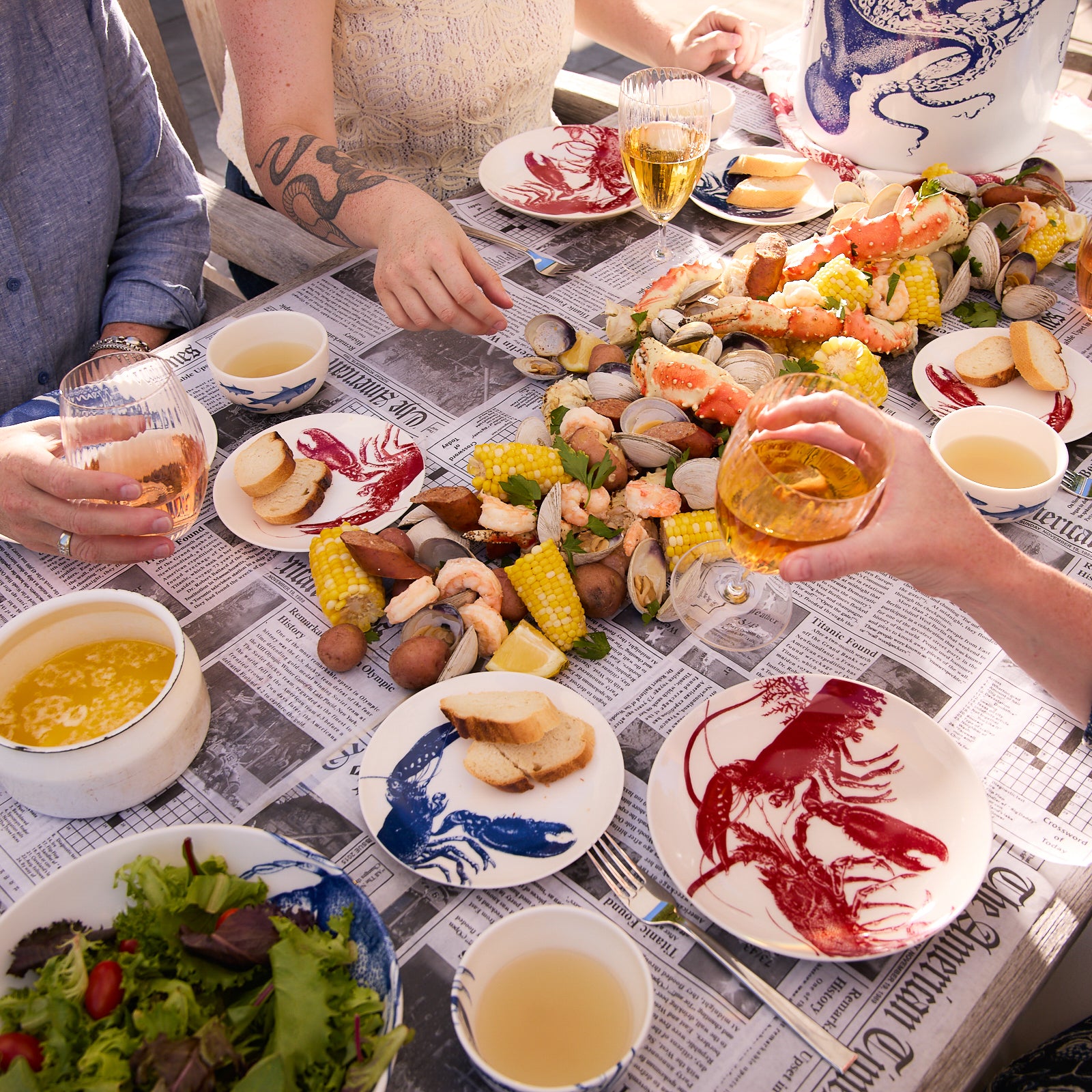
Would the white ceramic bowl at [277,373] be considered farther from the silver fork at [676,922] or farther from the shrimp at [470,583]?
the silver fork at [676,922]

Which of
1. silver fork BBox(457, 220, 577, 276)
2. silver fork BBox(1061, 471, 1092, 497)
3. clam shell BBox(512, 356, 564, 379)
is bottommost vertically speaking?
clam shell BBox(512, 356, 564, 379)

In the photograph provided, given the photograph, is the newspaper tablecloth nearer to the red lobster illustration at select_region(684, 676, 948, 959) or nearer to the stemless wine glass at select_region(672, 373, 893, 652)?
Result: the red lobster illustration at select_region(684, 676, 948, 959)

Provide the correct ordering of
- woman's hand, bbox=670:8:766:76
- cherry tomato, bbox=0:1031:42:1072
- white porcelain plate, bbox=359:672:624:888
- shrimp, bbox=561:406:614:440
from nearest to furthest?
cherry tomato, bbox=0:1031:42:1072 < white porcelain plate, bbox=359:672:624:888 < shrimp, bbox=561:406:614:440 < woman's hand, bbox=670:8:766:76

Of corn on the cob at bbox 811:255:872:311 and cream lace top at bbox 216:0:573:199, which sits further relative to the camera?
cream lace top at bbox 216:0:573:199

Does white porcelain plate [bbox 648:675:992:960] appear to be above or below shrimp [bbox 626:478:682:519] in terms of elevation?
below

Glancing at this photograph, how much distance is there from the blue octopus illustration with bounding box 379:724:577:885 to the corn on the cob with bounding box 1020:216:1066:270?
149 cm

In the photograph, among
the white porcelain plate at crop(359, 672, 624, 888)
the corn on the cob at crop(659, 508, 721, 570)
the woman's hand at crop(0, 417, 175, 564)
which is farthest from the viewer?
the corn on the cob at crop(659, 508, 721, 570)

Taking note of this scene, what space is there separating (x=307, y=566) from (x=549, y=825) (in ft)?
1.84

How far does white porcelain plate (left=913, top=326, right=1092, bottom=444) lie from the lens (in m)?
1.40

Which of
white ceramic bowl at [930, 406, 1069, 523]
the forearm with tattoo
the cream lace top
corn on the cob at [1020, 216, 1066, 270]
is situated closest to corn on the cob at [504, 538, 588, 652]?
white ceramic bowl at [930, 406, 1069, 523]

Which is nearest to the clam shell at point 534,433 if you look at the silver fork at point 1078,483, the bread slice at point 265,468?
the bread slice at point 265,468

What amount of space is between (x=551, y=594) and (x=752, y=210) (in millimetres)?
1169

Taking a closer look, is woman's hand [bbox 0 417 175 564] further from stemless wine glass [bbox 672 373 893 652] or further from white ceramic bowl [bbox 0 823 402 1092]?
stemless wine glass [bbox 672 373 893 652]

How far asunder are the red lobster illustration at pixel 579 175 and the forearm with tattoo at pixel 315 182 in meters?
0.35
